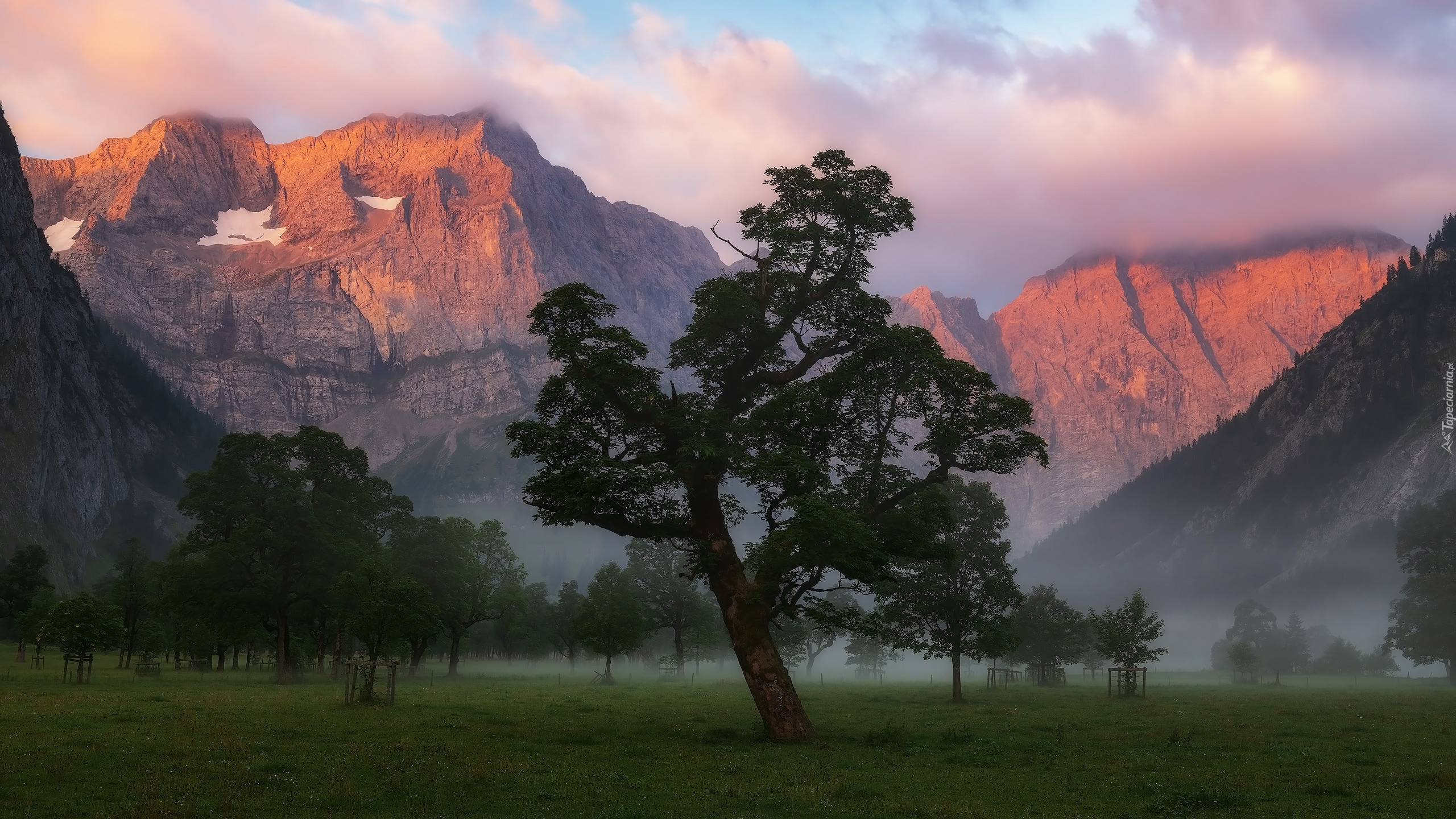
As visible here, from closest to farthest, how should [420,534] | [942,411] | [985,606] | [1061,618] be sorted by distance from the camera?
[942,411] → [985,606] → [420,534] → [1061,618]

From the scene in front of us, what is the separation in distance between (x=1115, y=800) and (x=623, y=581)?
8447cm

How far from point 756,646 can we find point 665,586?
237ft

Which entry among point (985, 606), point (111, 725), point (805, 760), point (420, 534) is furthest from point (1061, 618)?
point (111, 725)

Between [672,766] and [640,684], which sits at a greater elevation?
[672,766]

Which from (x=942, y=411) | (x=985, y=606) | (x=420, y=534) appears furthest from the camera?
(x=420, y=534)

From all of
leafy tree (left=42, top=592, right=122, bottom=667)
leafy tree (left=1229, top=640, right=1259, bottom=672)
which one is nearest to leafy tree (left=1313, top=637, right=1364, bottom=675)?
leafy tree (left=1229, top=640, right=1259, bottom=672)

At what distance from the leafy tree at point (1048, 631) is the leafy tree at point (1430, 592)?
36.3 meters

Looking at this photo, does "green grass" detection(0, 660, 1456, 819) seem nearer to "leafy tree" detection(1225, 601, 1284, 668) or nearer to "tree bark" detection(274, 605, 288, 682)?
"tree bark" detection(274, 605, 288, 682)

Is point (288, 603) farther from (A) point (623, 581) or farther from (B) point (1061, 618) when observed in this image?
(B) point (1061, 618)

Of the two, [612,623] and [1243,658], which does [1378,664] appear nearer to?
[1243,658]

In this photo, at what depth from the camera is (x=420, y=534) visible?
87.0 metres

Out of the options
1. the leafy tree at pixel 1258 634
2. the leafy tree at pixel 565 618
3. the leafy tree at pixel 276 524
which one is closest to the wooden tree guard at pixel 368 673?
the leafy tree at pixel 276 524

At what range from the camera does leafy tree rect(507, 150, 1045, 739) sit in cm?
3494

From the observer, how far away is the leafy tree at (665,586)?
10525 centimetres
